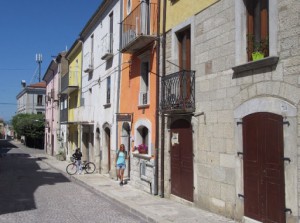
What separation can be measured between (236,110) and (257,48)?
4.48 ft

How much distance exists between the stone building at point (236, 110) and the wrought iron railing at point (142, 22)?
1427mm

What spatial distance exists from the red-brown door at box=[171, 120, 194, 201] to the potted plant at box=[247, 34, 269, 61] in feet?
10.5

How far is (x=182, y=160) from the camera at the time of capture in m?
11.4

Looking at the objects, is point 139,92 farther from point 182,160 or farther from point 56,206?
point 56,206

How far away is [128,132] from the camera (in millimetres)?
17094

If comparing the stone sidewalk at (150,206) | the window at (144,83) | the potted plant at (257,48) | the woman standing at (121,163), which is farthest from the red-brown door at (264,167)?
the woman standing at (121,163)

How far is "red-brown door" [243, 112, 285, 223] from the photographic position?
7391mm

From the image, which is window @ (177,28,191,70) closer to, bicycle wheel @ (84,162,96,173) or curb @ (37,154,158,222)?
curb @ (37,154,158,222)

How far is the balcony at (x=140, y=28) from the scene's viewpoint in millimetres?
13461

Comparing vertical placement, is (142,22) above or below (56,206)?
above

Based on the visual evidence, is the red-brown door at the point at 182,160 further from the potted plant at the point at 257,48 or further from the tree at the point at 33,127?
the tree at the point at 33,127

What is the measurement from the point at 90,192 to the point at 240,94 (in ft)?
26.7

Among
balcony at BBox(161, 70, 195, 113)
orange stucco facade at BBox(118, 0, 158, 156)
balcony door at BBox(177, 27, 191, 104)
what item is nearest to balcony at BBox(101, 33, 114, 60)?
orange stucco facade at BBox(118, 0, 158, 156)

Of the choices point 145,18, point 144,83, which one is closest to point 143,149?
point 144,83
